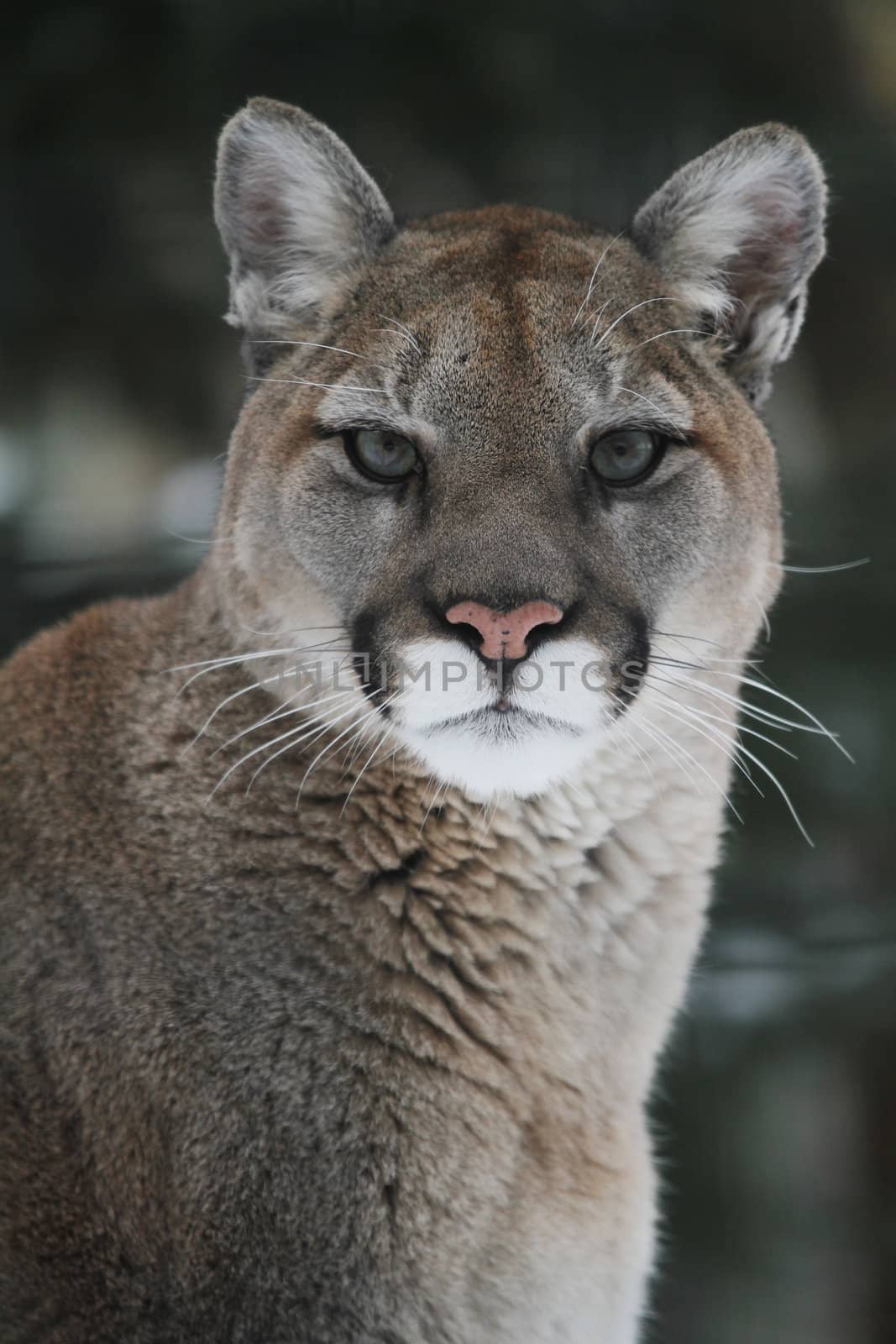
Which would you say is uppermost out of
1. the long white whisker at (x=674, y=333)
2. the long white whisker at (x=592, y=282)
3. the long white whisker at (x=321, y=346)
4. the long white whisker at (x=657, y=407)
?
the long white whisker at (x=592, y=282)

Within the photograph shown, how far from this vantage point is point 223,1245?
1.63 metres

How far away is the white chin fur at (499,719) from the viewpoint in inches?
64.9

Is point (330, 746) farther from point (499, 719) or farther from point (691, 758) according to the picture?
point (691, 758)

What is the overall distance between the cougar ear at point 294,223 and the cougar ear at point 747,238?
41 centimetres

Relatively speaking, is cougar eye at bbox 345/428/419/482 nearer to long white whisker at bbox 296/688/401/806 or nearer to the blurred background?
long white whisker at bbox 296/688/401/806

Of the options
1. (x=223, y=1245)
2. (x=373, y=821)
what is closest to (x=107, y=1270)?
(x=223, y=1245)

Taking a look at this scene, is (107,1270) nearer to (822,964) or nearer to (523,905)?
(523,905)

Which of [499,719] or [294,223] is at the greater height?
Answer: [294,223]

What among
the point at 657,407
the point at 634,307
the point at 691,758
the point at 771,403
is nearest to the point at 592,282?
the point at 634,307

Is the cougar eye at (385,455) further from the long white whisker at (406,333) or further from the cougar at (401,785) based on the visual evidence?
the long white whisker at (406,333)

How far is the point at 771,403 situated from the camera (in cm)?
370

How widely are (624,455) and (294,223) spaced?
608mm

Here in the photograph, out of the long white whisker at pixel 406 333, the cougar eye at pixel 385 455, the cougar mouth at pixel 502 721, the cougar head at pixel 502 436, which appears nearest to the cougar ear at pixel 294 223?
the cougar head at pixel 502 436

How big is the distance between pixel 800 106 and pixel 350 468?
2.15m
